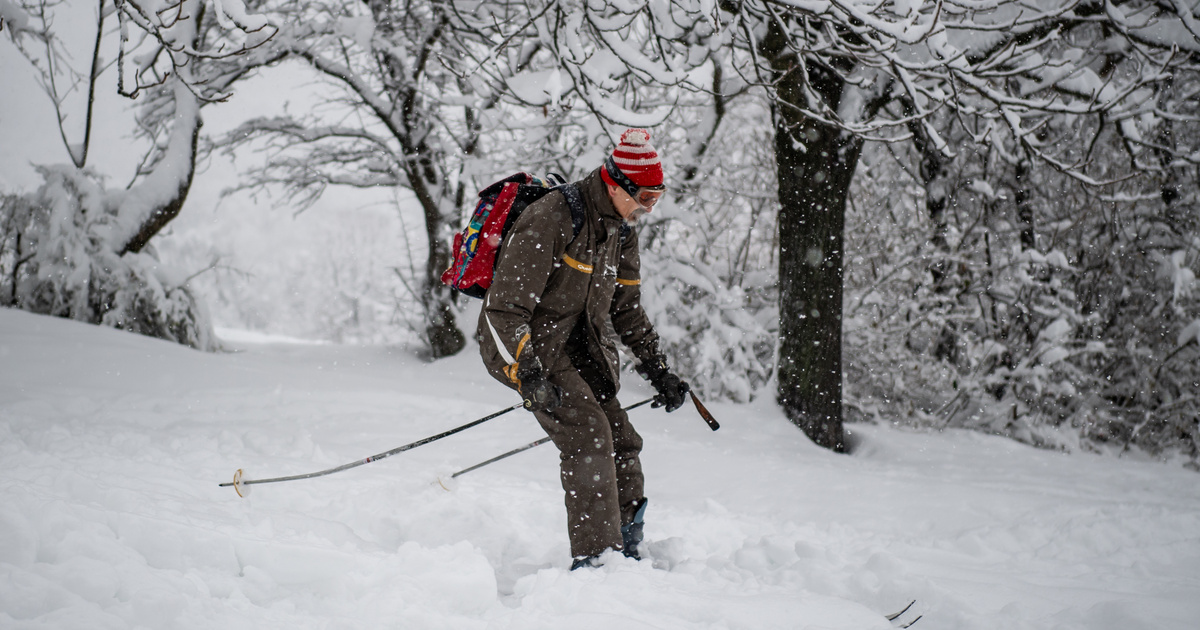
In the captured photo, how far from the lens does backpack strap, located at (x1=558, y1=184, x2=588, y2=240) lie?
112 inches

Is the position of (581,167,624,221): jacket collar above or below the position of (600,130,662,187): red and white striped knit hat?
below

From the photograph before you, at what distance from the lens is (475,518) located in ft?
11.9

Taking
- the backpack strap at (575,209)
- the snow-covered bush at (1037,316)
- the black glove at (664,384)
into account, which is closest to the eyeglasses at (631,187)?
the backpack strap at (575,209)

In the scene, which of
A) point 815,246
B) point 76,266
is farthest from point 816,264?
point 76,266

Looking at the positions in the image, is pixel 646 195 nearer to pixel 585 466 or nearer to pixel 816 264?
pixel 585 466

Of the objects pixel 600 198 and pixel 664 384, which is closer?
pixel 600 198

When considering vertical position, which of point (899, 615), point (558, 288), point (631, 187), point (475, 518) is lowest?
point (475, 518)

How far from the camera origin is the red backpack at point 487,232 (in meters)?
2.96

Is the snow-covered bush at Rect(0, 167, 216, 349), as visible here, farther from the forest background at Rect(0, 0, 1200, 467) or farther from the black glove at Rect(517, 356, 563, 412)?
the black glove at Rect(517, 356, 563, 412)

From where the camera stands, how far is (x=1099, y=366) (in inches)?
334

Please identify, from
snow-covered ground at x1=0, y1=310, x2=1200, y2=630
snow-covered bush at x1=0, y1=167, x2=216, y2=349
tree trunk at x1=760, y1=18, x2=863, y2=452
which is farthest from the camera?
snow-covered bush at x1=0, y1=167, x2=216, y2=349

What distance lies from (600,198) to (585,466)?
1076 millimetres

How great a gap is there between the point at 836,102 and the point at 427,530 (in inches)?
180

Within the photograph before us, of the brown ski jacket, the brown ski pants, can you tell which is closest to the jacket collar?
the brown ski jacket
